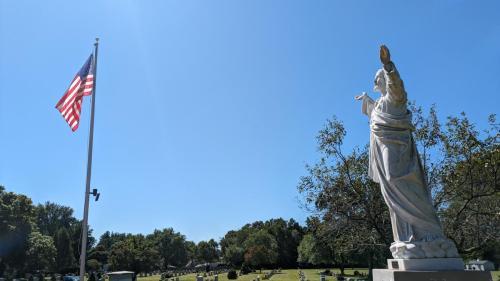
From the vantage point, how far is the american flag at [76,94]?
13531mm

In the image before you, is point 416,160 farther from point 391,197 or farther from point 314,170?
point 314,170

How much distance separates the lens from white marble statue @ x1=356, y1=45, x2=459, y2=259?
6.29 metres

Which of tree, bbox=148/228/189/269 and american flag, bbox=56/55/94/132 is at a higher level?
american flag, bbox=56/55/94/132

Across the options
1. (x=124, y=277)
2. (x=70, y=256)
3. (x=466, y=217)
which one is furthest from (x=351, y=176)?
(x=70, y=256)

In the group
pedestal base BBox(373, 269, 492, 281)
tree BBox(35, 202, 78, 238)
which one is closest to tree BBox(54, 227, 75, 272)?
tree BBox(35, 202, 78, 238)

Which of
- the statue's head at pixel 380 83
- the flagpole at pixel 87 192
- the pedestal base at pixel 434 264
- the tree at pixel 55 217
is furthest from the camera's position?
the tree at pixel 55 217

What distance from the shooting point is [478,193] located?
1831 centimetres

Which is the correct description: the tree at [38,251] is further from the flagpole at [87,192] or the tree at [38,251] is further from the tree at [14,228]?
the flagpole at [87,192]

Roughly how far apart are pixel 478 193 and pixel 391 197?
1388 centimetres

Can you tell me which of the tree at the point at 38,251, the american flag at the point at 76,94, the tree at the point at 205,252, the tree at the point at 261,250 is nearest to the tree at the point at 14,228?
the tree at the point at 38,251

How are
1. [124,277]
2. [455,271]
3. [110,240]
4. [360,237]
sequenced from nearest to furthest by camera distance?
[455,271], [124,277], [360,237], [110,240]

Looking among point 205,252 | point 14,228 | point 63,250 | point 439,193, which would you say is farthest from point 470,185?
point 205,252

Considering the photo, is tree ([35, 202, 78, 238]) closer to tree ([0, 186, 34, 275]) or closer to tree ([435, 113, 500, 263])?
tree ([0, 186, 34, 275])

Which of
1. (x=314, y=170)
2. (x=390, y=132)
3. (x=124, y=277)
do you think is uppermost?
(x=314, y=170)
